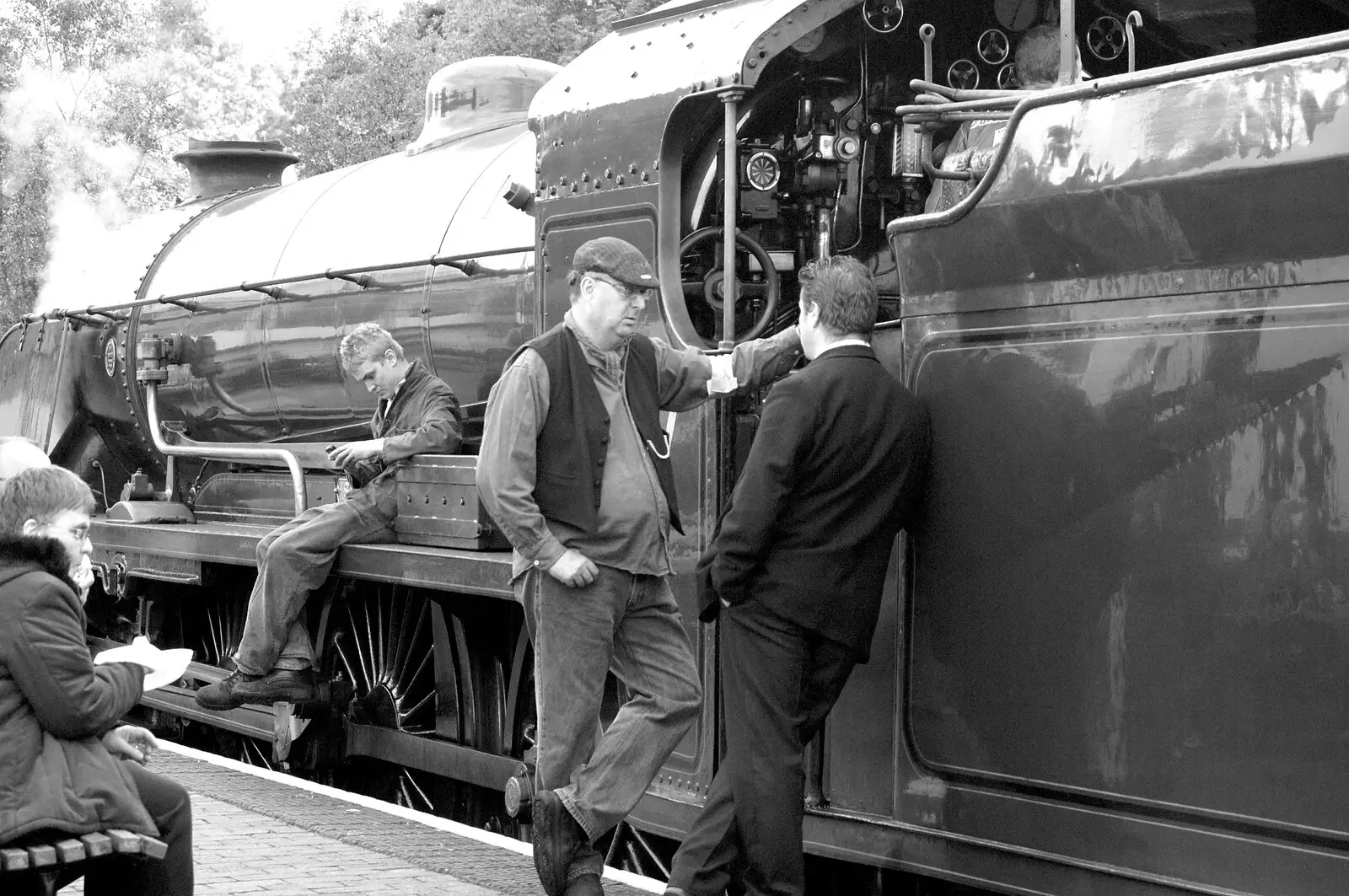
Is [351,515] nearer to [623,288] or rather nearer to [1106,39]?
[623,288]

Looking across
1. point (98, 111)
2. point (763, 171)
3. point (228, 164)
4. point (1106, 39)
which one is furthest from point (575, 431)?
point (98, 111)

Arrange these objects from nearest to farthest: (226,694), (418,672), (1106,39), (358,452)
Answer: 1. (1106,39)
2. (358,452)
3. (226,694)
4. (418,672)

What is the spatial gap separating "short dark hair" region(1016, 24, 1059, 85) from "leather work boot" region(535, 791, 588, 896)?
2.27 meters

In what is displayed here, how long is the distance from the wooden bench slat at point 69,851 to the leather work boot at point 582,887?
1270 millimetres

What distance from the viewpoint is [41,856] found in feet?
10.1

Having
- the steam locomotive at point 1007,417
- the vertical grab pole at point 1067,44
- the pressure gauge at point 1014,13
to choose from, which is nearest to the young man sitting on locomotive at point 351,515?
the steam locomotive at point 1007,417

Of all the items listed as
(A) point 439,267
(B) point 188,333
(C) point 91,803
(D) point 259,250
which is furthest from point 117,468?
(C) point 91,803

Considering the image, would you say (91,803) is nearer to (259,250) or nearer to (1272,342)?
(1272,342)

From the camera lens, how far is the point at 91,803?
3182 mm

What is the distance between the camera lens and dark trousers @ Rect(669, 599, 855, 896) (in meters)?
3.65

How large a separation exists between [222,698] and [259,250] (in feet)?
9.46

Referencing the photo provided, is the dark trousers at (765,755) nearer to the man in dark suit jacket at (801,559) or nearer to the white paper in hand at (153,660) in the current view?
the man in dark suit jacket at (801,559)

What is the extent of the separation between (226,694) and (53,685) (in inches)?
120

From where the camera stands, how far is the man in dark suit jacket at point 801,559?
360cm
